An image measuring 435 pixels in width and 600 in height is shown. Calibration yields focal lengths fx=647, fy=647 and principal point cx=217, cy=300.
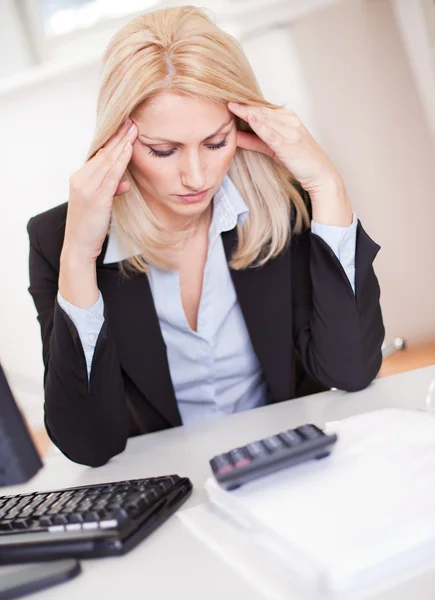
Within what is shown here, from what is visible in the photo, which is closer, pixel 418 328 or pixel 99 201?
pixel 99 201

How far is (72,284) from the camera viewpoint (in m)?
1.03

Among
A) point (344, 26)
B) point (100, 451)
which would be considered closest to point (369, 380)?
point (100, 451)

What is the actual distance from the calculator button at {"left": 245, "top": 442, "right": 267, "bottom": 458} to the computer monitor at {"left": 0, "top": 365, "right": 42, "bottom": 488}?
21 cm

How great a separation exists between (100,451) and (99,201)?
1.29 feet

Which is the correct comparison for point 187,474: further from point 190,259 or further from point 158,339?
point 190,259

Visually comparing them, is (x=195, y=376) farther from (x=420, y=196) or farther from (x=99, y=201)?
(x=420, y=196)

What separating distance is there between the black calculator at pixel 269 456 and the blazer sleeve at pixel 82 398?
1.22 ft

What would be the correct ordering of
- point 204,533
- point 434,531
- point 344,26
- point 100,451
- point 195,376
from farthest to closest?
point 344,26 < point 195,376 < point 100,451 < point 204,533 < point 434,531

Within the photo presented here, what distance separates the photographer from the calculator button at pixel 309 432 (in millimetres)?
688

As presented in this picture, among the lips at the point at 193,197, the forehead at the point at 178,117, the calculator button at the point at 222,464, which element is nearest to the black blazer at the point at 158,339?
the lips at the point at 193,197

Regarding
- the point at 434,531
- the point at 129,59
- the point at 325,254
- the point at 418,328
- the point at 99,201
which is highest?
the point at 129,59

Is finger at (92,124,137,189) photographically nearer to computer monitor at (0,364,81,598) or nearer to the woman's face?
the woman's face

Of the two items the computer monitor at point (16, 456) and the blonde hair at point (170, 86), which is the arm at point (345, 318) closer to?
the blonde hair at point (170, 86)

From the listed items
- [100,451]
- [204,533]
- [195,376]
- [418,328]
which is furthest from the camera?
[418,328]
